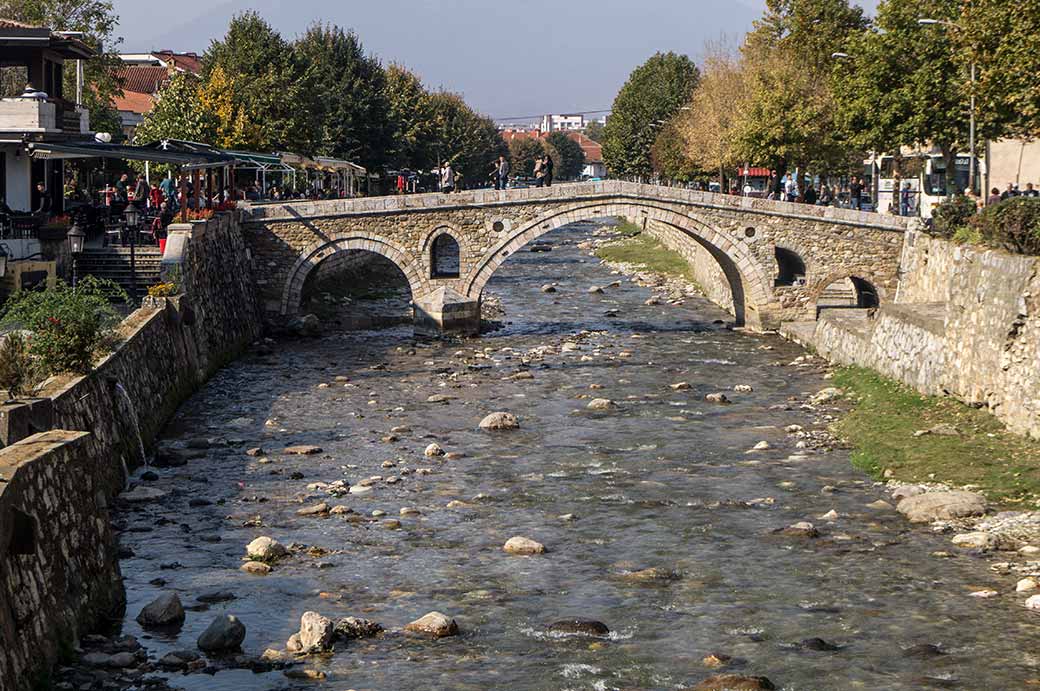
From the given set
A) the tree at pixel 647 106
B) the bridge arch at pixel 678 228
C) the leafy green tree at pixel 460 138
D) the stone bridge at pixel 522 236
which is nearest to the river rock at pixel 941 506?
the stone bridge at pixel 522 236

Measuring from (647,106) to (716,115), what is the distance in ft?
90.5

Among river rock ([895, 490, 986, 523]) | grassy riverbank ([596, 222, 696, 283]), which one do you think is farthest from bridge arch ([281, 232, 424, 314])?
river rock ([895, 490, 986, 523])

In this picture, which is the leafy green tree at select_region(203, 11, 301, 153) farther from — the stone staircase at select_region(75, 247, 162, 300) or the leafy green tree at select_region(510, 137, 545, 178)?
the leafy green tree at select_region(510, 137, 545, 178)

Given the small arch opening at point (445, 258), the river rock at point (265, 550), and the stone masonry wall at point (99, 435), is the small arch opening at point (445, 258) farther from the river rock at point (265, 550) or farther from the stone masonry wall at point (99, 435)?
the river rock at point (265, 550)

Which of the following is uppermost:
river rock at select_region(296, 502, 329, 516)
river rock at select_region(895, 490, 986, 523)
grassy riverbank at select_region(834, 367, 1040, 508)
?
grassy riverbank at select_region(834, 367, 1040, 508)

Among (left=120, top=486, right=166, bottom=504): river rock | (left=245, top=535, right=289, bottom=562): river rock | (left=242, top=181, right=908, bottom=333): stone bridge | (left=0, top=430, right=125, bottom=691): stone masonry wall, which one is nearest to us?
(left=0, top=430, right=125, bottom=691): stone masonry wall

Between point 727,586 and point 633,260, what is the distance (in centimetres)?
5091

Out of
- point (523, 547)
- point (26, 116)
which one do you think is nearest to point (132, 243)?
point (26, 116)

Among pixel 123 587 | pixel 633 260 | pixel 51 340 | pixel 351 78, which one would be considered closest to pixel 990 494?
pixel 123 587

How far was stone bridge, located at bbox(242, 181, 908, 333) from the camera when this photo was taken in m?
45.8

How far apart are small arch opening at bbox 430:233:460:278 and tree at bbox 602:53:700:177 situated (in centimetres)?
Result: 1755

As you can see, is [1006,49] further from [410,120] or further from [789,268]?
[410,120]

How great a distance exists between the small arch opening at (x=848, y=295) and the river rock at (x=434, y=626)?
99.4 ft

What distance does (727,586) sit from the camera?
1938 cm
